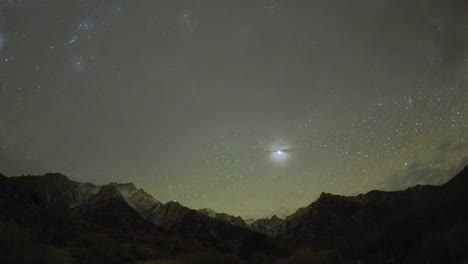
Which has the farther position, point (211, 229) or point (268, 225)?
point (268, 225)

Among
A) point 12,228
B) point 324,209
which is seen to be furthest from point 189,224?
point 12,228

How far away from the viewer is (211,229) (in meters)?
65.2

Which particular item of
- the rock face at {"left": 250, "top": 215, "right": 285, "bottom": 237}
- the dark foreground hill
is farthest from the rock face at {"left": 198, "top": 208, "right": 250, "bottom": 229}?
the rock face at {"left": 250, "top": 215, "right": 285, "bottom": 237}

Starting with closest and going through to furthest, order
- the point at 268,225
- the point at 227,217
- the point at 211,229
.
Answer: the point at 211,229, the point at 268,225, the point at 227,217

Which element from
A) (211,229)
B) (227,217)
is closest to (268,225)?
(227,217)

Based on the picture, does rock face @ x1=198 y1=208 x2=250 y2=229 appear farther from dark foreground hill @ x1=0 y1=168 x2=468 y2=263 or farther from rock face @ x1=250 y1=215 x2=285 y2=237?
rock face @ x1=250 y1=215 x2=285 y2=237

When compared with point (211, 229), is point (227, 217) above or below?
above

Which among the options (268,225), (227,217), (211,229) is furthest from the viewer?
(227,217)

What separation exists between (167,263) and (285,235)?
62.2m

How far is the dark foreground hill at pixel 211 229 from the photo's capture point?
9.87 metres

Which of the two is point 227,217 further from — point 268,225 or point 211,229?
point 211,229

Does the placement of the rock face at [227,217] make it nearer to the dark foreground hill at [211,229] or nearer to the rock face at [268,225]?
the dark foreground hill at [211,229]

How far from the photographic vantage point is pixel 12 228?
9.94 m

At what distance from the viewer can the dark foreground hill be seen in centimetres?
987
